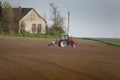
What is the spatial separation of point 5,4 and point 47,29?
42.9 feet

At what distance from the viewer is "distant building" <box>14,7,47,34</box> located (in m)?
66.8

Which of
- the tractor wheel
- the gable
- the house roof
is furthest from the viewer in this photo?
the gable

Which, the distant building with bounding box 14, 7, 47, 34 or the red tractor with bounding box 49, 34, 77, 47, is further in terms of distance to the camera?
the distant building with bounding box 14, 7, 47, 34

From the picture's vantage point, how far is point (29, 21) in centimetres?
7038

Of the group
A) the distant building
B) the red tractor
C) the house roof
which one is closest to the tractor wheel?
the red tractor

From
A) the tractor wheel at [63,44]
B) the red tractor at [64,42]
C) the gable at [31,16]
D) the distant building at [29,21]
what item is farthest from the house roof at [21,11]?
the tractor wheel at [63,44]

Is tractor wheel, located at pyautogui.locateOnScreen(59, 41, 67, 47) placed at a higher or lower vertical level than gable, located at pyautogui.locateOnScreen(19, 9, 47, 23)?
lower

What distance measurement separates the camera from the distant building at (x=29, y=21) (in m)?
66.8

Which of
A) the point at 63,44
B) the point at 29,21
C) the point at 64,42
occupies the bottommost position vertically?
the point at 63,44

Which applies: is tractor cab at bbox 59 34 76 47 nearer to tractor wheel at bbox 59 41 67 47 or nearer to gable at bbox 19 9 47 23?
tractor wheel at bbox 59 41 67 47

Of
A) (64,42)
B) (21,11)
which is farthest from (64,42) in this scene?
(21,11)

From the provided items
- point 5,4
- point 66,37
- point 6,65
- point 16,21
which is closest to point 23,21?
point 16,21

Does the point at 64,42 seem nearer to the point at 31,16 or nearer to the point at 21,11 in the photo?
the point at 31,16

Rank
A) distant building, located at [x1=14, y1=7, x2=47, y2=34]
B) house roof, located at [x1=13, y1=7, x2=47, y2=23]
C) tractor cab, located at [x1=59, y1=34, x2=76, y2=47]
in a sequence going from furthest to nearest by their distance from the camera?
house roof, located at [x1=13, y1=7, x2=47, y2=23]
distant building, located at [x1=14, y1=7, x2=47, y2=34]
tractor cab, located at [x1=59, y1=34, x2=76, y2=47]
